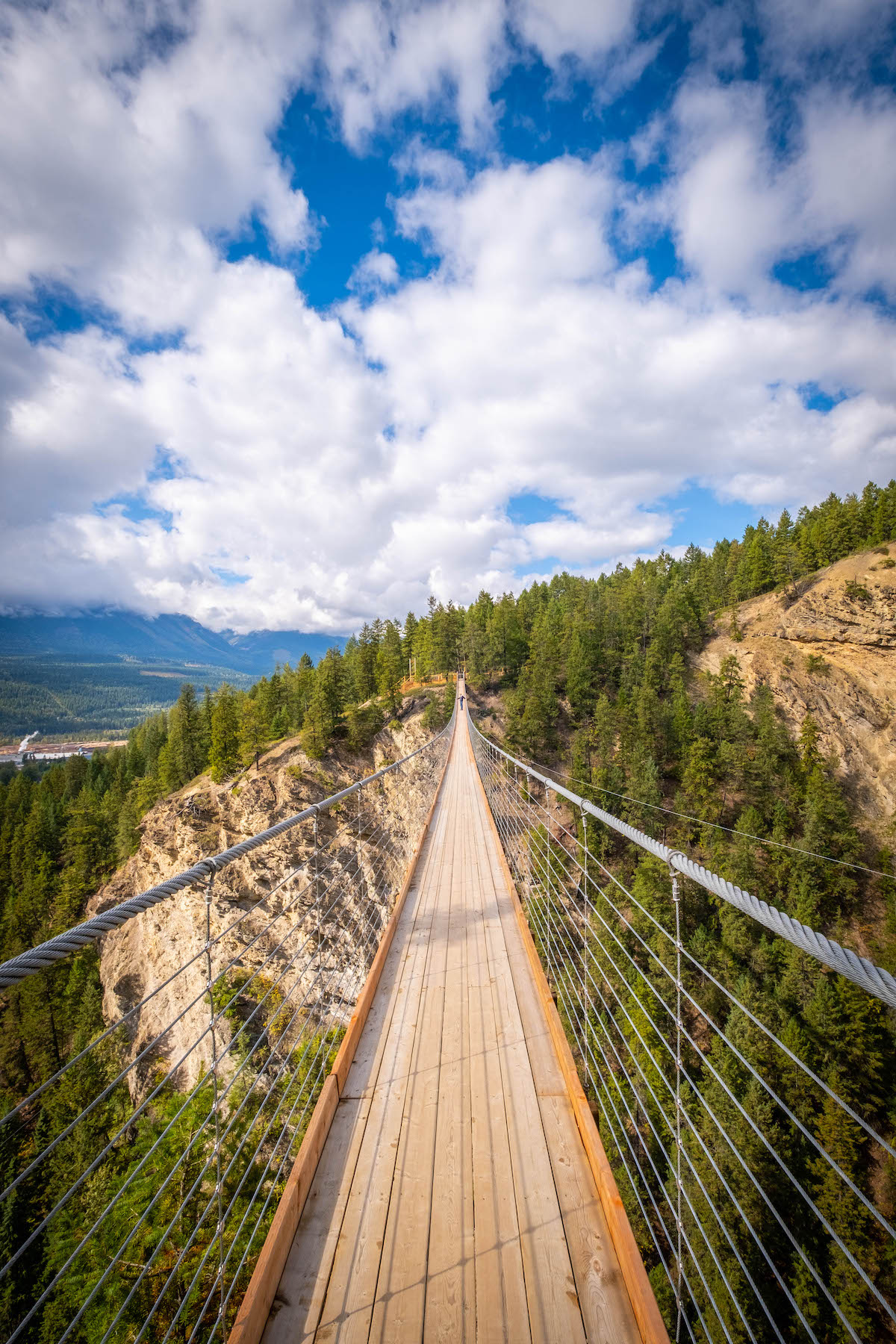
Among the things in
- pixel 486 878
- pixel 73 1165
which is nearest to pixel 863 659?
pixel 486 878

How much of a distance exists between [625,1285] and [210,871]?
102 inches

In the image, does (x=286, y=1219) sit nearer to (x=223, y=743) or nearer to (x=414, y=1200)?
(x=414, y=1200)

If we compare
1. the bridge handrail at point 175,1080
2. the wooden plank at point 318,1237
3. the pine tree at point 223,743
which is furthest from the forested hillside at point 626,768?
the wooden plank at point 318,1237

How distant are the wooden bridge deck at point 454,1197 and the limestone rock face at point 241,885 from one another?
1008 cm

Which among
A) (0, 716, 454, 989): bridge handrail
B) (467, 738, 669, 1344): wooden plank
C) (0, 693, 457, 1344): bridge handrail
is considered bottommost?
Result: (0, 693, 457, 1344): bridge handrail

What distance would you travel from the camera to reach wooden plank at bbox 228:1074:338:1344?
2.17 m

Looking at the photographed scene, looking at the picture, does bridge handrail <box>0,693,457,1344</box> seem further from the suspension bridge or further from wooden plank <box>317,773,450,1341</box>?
wooden plank <box>317,773,450,1341</box>

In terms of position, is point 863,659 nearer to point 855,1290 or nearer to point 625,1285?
point 855,1290

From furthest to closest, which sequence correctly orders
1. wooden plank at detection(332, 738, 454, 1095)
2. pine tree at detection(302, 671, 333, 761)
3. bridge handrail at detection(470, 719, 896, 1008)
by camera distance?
pine tree at detection(302, 671, 333, 761)
wooden plank at detection(332, 738, 454, 1095)
bridge handrail at detection(470, 719, 896, 1008)

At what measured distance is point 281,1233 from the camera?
2404 millimetres

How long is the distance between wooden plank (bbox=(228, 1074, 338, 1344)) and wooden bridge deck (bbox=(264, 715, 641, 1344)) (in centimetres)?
5

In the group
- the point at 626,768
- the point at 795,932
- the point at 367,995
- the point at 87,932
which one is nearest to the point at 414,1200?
the point at 367,995

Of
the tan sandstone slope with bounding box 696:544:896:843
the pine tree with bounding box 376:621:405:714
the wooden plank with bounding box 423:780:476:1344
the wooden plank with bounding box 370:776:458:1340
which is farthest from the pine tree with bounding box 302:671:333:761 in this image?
the tan sandstone slope with bounding box 696:544:896:843

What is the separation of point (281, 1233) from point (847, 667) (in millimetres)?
41194
